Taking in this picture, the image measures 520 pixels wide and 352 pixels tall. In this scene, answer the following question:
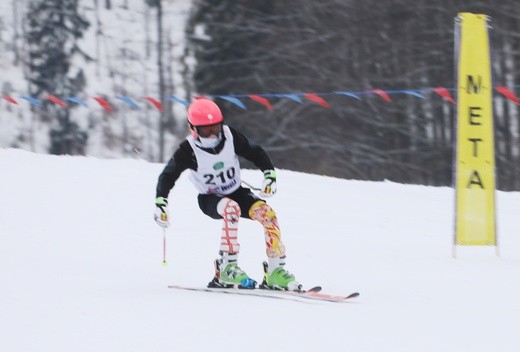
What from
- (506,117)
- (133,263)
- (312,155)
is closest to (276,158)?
(312,155)

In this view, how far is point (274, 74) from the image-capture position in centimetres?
3709

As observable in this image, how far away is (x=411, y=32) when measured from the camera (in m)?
35.7

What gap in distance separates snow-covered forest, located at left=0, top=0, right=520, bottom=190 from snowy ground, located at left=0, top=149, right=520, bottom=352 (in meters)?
18.0

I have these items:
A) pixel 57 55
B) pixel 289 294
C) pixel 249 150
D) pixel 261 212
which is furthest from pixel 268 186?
pixel 57 55

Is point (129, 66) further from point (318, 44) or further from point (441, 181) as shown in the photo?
point (441, 181)

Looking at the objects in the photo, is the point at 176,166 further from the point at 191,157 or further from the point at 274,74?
the point at 274,74

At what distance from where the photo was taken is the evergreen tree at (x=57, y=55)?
38.6 m

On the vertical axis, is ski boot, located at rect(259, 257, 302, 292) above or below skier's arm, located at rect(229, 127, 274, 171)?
below

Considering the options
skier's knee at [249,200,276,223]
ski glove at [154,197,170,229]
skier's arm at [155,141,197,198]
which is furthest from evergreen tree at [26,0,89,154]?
skier's knee at [249,200,276,223]

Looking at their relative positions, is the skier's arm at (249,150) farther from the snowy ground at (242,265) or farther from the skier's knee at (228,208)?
the snowy ground at (242,265)

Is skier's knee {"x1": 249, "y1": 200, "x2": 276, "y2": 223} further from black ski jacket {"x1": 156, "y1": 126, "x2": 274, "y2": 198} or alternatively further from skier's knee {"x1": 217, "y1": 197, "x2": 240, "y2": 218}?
black ski jacket {"x1": 156, "y1": 126, "x2": 274, "y2": 198}

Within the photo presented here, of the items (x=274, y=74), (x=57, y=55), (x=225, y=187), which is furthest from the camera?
(x=57, y=55)

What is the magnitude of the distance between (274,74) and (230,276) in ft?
91.5

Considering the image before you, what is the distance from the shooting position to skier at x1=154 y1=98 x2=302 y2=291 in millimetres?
9227
